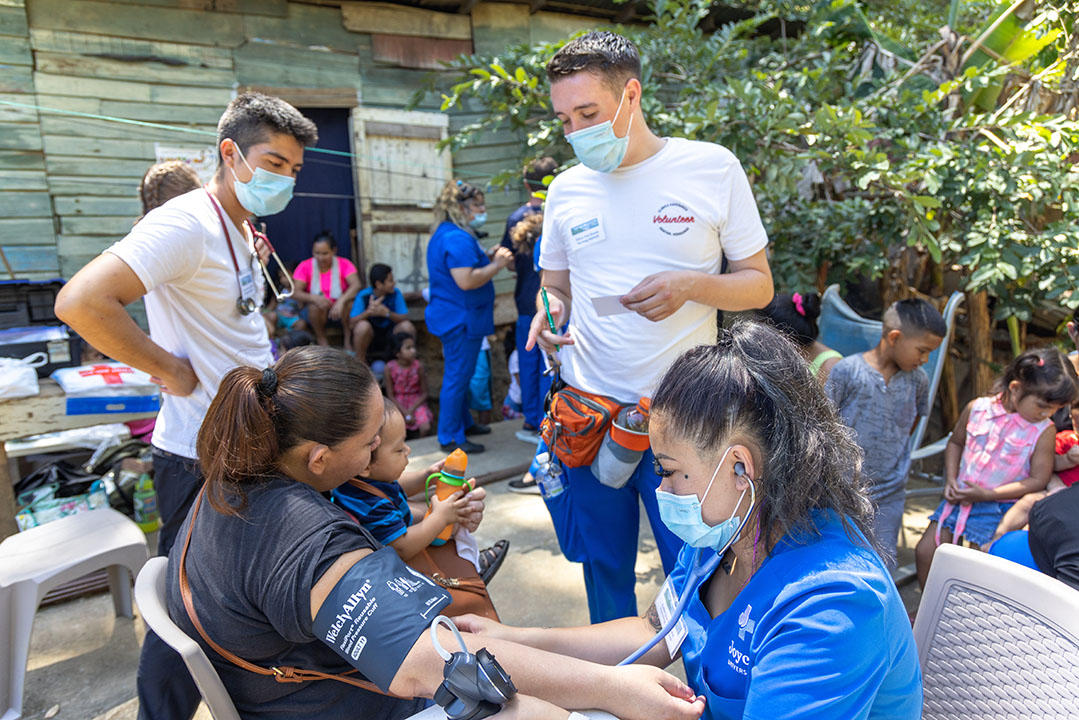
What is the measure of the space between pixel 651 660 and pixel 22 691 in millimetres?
2245

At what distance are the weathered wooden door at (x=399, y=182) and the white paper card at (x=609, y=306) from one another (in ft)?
15.2

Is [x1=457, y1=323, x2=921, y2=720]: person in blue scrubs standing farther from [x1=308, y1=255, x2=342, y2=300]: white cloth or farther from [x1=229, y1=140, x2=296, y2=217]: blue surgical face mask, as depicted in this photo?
[x1=308, y1=255, x2=342, y2=300]: white cloth

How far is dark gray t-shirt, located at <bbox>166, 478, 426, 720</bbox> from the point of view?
4.25 feet

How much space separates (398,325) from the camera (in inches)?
251

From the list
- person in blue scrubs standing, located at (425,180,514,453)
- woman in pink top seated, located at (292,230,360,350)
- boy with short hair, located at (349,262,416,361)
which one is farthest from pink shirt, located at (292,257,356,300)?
person in blue scrubs standing, located at (425,180,514,453)

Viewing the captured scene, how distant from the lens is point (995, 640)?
1.40 meters

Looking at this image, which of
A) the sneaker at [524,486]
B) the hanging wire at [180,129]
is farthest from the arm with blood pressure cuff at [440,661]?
the hanging wire at [180,129]

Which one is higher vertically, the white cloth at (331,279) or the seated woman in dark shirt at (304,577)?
the white cloth at (331,279)

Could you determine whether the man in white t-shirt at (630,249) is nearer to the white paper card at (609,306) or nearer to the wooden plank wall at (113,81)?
the white paper card at (609,306)

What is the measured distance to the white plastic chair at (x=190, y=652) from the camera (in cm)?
136

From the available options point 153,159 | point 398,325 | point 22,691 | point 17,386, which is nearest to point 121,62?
point 153,159

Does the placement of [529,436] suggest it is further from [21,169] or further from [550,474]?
[21,169]

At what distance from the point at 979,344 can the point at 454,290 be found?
11.5ft

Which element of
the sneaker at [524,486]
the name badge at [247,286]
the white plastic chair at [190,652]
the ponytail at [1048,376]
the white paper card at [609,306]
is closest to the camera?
the white plastic chair at [190,652]
